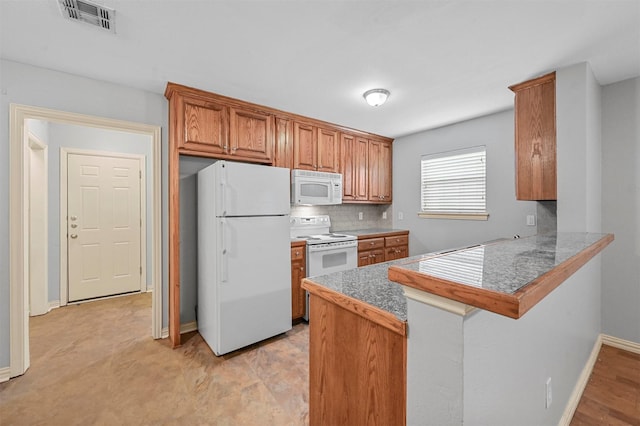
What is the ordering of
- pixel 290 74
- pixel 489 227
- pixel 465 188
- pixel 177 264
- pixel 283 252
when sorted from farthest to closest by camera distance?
Answer: pixel 465 188, pixel 489 227, pixel 283 252, pixel 177 264, pixel 290 74

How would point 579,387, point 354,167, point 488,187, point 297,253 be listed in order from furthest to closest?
1. point 354,167
2. point 488,187
3. point 297,253
4. point 579,387

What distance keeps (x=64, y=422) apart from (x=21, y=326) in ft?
3.24

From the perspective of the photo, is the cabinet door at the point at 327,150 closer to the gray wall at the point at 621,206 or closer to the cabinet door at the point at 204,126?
the cabinet door at the point at 204,126

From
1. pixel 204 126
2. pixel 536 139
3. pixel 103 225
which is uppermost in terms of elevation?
pixel 204 126

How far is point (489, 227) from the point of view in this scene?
3438 mm

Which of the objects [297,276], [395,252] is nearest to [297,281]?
[297,276]

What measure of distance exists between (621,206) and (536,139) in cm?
101

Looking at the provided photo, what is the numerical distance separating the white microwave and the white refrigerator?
0.55m

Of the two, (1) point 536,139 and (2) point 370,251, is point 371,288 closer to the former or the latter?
(1) point 536,139

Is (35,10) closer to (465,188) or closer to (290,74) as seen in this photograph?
(290,74)

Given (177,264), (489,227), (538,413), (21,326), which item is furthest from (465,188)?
(21,326)

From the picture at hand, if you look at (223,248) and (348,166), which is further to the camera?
(348,166)

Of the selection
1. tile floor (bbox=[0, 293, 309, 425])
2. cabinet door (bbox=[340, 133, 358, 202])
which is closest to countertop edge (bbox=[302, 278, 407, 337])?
tile floor (bbox=[0, 293, 309, 425])

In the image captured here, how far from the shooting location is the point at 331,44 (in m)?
1.92
